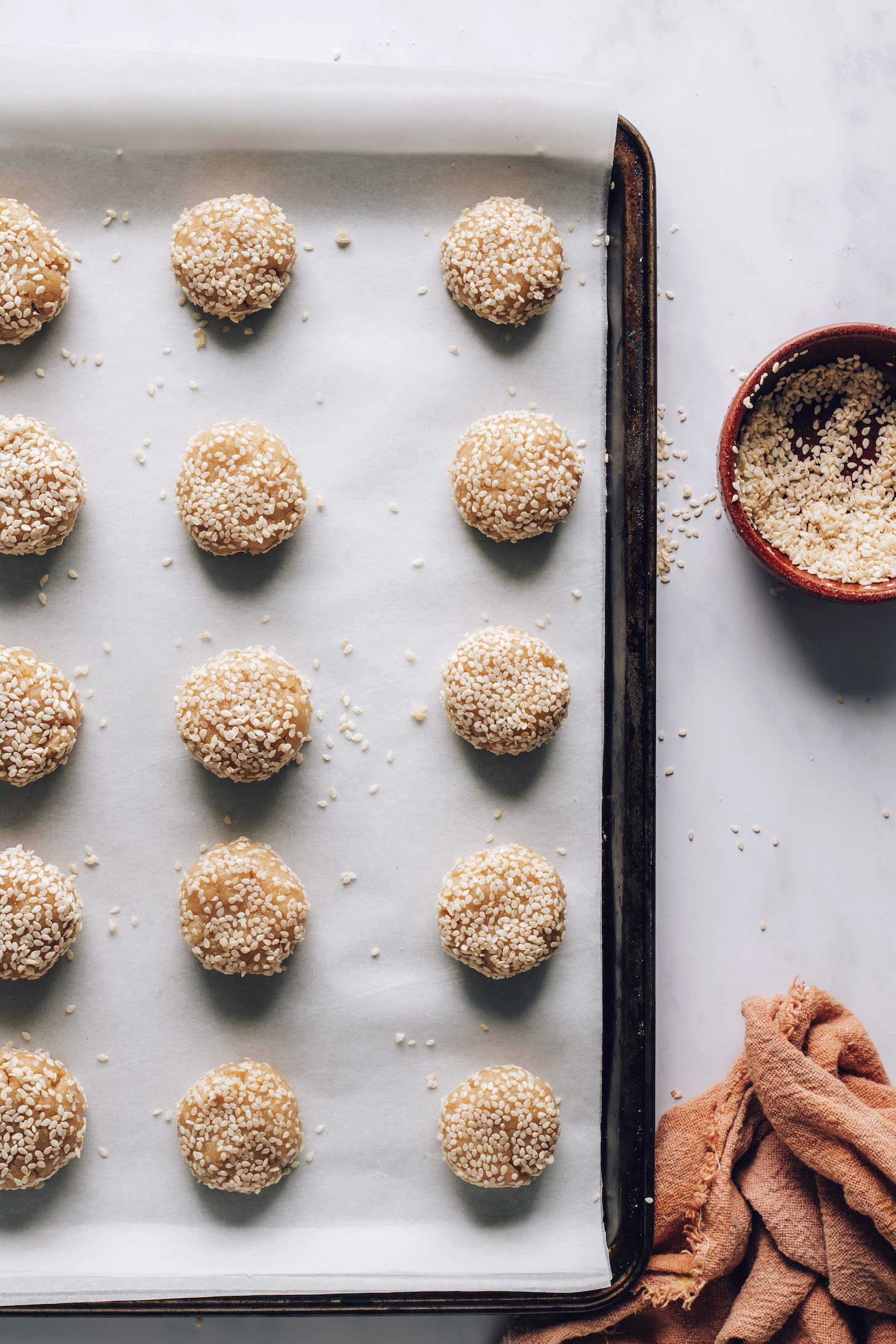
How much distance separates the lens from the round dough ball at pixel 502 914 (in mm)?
1938

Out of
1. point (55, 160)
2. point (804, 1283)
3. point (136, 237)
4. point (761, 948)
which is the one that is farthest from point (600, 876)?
point (55, 160)

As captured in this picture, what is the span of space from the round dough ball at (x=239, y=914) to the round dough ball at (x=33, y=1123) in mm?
368

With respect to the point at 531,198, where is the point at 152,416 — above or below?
below

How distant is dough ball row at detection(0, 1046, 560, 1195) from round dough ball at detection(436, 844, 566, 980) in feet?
0.80

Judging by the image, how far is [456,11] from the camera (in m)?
2.12

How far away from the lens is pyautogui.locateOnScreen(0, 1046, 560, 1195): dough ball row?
74.9 inches

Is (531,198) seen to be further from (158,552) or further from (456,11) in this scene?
(158,552)

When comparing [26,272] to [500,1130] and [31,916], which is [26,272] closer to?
[31,916]

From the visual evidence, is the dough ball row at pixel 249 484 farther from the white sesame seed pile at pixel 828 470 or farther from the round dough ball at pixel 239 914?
the round dough ball at pixel 239 914

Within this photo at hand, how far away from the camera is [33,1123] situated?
6.21 ft

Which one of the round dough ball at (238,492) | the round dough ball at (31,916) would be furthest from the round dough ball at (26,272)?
the round dough ball at (31,916)

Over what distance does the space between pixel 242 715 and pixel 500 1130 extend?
3.05ft

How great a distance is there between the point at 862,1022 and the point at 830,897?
281mm

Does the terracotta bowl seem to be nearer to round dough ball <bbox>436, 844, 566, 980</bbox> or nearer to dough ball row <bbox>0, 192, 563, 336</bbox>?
dough ball row <bbox>0, 192, 563, 336</bbox>
